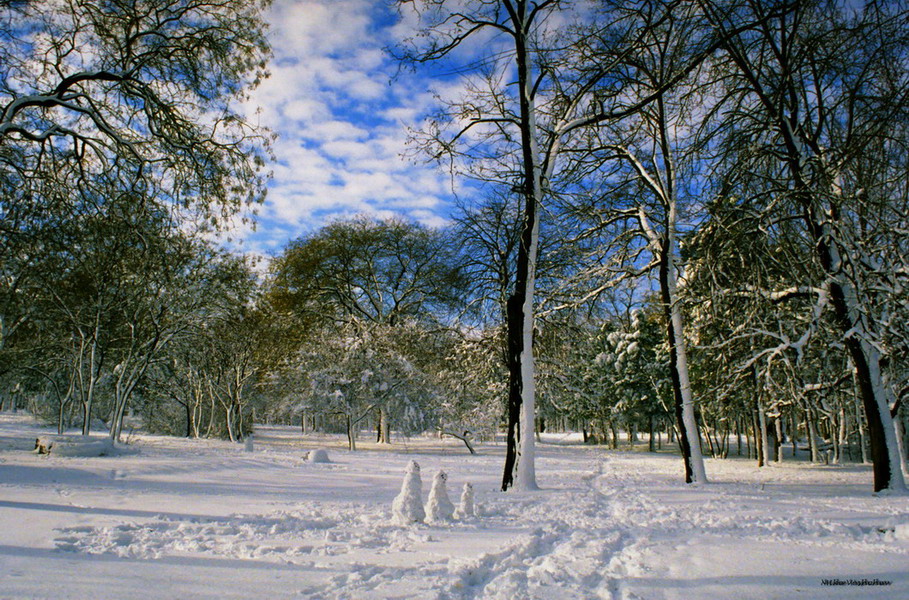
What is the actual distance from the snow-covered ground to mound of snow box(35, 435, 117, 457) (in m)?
6.13

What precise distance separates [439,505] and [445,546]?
1.50 meters

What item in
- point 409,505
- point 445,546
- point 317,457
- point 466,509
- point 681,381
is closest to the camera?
point 445,546

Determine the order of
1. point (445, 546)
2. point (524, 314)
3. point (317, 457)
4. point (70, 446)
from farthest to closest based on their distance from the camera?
point (317, 457)
point (70, 446)
point (524, 314)
point (445, 546)

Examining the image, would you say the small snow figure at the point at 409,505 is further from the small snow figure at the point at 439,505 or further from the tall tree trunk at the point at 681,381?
the tall tree trunk at the point at 681,381

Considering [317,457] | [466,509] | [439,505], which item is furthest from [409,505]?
[317,457]

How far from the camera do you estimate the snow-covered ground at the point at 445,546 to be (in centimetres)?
403

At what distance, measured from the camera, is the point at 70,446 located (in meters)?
15.4

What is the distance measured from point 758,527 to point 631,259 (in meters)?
8.89

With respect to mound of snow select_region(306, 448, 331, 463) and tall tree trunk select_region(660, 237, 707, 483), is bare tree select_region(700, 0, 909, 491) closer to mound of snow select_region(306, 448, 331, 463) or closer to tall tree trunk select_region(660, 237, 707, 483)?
tall tree trunk select_region(660, 237, 707, 483)

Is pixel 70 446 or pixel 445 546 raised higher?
pixel 445 546

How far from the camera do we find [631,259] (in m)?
14.4

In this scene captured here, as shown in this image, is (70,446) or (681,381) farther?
(70,446)

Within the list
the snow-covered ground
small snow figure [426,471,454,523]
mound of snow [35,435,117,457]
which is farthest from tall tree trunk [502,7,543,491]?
mound of snow [35,435,117,457]

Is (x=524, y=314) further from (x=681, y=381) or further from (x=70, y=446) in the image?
(x=70, y=446)
